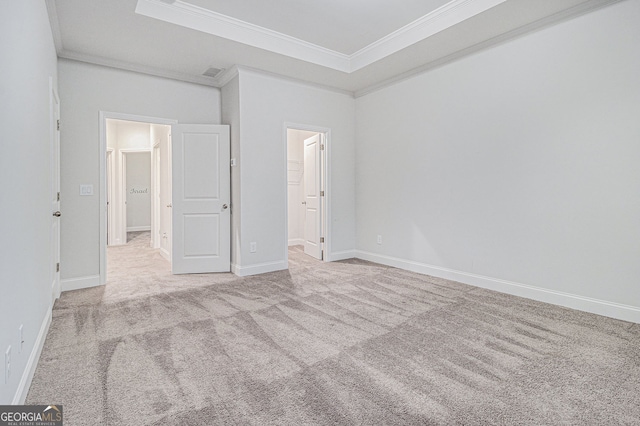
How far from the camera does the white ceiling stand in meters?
3.19

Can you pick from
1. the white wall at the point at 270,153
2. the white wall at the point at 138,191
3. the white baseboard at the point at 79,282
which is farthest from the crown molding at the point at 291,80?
the white wall at the point at 138,191

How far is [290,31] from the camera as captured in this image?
390cm

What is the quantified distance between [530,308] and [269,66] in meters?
4.06

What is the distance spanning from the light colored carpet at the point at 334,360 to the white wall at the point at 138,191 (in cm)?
711

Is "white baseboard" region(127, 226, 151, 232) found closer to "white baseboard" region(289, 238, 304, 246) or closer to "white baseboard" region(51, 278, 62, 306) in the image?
"white baseboard" region(289, 238, 304, 246)

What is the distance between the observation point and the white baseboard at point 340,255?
539 centimetres

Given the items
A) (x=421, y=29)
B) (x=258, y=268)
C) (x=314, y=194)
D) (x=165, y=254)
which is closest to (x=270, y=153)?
(x=314, y=194)

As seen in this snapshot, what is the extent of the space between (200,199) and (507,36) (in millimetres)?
4123

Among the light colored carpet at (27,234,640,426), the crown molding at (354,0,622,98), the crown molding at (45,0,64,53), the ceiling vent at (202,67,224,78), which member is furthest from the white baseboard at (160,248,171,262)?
the crown molding at (354,0,622,98)

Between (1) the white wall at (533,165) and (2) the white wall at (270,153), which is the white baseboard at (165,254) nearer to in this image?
(2) the white wall at (270,153)

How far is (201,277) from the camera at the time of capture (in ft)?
14.5

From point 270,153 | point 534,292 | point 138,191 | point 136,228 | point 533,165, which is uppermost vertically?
point 270,153

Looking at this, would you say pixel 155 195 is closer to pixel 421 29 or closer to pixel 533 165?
pixel 421 29

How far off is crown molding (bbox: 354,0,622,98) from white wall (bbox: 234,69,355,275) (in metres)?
1.11
